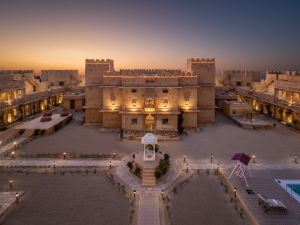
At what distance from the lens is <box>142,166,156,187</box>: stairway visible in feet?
74.5

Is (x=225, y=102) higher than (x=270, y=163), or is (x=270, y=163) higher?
(x=225, y=102)

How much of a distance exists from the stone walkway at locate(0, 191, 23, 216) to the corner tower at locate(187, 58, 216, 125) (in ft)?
103

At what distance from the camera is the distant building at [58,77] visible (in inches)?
2899

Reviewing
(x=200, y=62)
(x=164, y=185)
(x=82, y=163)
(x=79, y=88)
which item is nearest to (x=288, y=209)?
(x=164, y=185)

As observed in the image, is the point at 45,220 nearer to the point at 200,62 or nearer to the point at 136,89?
the point at 136,89

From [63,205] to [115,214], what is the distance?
416 cm

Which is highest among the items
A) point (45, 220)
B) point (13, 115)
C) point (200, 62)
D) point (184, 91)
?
point (200, 62)

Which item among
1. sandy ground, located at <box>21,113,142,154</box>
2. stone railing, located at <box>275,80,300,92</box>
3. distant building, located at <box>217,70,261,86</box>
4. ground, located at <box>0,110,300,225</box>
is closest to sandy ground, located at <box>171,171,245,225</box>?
ground, located at <box>0,110,300,225</box>

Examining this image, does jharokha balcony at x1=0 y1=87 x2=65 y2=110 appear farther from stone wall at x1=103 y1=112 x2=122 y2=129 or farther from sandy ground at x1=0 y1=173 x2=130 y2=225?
sandy ground at x1=0 y1=173 x2=130 y2=225

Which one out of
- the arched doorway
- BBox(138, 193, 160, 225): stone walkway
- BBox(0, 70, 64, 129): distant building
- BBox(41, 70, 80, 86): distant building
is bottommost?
BBox(138, 193, 160, 225): stone walkway

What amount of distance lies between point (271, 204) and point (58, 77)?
67569 millimetres

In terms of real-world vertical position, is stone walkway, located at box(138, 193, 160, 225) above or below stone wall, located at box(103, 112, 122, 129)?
below

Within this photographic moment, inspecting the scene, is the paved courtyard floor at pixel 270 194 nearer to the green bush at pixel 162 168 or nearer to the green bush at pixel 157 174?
the green bush at pixel 162 168

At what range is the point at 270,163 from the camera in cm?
2750
